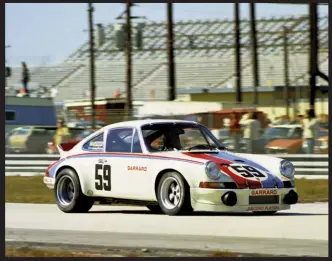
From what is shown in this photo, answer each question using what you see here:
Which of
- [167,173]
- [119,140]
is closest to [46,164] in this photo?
[119,140]

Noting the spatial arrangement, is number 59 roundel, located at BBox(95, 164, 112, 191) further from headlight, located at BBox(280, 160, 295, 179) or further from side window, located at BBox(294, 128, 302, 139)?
side window, located at BBox(294, 128, 302, 139)

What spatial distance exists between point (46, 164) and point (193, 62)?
4026 cm

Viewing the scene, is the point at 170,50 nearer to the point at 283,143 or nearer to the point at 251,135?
the point at 283,143

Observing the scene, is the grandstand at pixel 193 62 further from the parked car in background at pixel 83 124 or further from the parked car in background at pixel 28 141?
the parked car in background at pixel 28 141

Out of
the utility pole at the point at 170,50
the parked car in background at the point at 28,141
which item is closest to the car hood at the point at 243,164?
the parked car in background at the point at 28,141

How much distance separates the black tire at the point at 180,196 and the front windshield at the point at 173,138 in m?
0.53

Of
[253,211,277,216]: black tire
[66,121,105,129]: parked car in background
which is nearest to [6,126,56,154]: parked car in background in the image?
[66,121,105,129]: parked car in background

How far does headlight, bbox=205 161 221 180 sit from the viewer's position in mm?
11352

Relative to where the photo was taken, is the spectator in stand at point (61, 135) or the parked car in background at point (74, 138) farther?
the parked car in background at point (74, 138)

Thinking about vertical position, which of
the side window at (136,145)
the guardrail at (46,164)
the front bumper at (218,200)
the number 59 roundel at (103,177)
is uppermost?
the side window at (136,145)

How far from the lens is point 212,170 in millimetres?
11375

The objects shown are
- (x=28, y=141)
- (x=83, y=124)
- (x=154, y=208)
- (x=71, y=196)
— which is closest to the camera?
(x=71, y=196)

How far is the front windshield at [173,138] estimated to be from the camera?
12145 mm

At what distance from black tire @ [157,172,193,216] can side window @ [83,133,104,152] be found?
1.18 m
